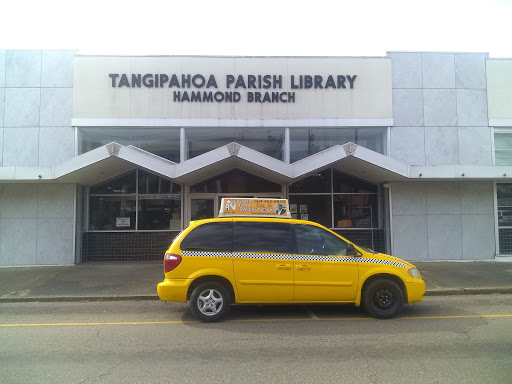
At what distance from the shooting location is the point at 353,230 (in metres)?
13.3

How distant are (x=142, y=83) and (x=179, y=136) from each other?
2181 millimetres

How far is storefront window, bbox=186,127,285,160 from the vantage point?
13016mm

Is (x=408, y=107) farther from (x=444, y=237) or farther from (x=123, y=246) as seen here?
(x=123, y=246)

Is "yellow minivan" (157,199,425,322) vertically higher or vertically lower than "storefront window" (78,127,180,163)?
lower

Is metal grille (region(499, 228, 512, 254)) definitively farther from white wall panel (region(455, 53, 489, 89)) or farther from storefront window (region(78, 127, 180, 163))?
storefront window (region(78, 127, 180, 163))

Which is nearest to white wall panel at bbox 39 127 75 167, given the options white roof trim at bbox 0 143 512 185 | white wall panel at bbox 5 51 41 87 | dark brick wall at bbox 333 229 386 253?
white roof trim at bbox 0 143 512 185

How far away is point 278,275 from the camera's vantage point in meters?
6.61

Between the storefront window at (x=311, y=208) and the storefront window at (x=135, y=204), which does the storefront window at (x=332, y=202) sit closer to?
the storefront window at (x=311, y=208)

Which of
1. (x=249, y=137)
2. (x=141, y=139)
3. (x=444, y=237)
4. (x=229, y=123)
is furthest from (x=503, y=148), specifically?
(x=141, y=139)

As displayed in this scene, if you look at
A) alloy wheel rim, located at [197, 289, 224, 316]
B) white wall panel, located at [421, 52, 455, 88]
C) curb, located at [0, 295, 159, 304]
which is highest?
white wall panel, located at [421, 52, 455, 88]

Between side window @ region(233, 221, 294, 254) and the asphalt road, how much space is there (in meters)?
1.28

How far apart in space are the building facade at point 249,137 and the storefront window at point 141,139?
0.12 ft

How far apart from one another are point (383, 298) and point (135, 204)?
30.4 ft

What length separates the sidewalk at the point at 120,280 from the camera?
8.73 m
